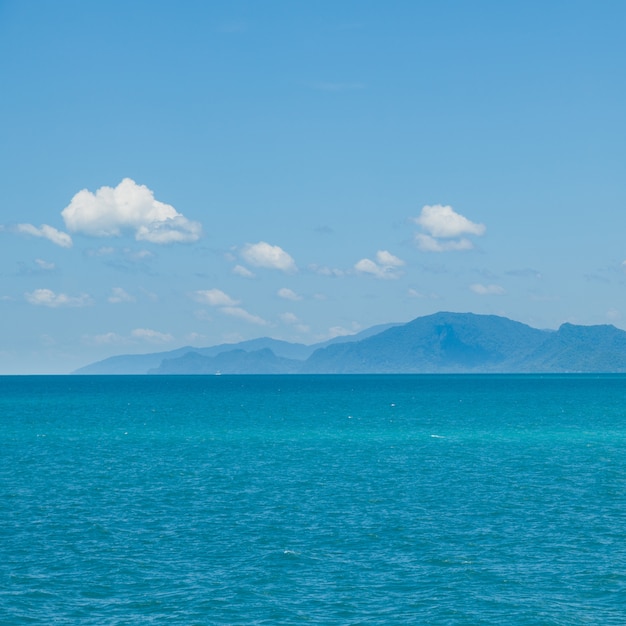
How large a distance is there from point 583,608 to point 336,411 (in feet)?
425

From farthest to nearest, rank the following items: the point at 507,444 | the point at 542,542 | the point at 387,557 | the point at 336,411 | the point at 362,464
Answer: the point at 336,411, the point at 507,444, the point at 362,464, the point at 542,542, the point at 387,557

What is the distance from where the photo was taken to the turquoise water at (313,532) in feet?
122

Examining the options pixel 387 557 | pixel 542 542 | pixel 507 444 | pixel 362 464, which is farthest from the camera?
pixel 507 444

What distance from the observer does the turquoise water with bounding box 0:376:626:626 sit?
37.2 m

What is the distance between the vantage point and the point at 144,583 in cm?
4019

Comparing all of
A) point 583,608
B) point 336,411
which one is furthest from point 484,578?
point 336,411

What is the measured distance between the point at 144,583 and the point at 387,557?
12534mm

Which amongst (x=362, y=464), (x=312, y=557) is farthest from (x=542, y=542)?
→ (x=362, y=464)

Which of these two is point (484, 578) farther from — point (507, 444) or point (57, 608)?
point (507, 444)

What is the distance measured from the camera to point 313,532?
165ft

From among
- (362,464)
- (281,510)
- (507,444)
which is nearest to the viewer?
(281,510)

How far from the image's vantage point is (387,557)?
1753 inches

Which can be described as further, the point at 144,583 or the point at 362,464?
the point at 362,464

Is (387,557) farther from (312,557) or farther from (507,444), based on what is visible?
(507,444)
